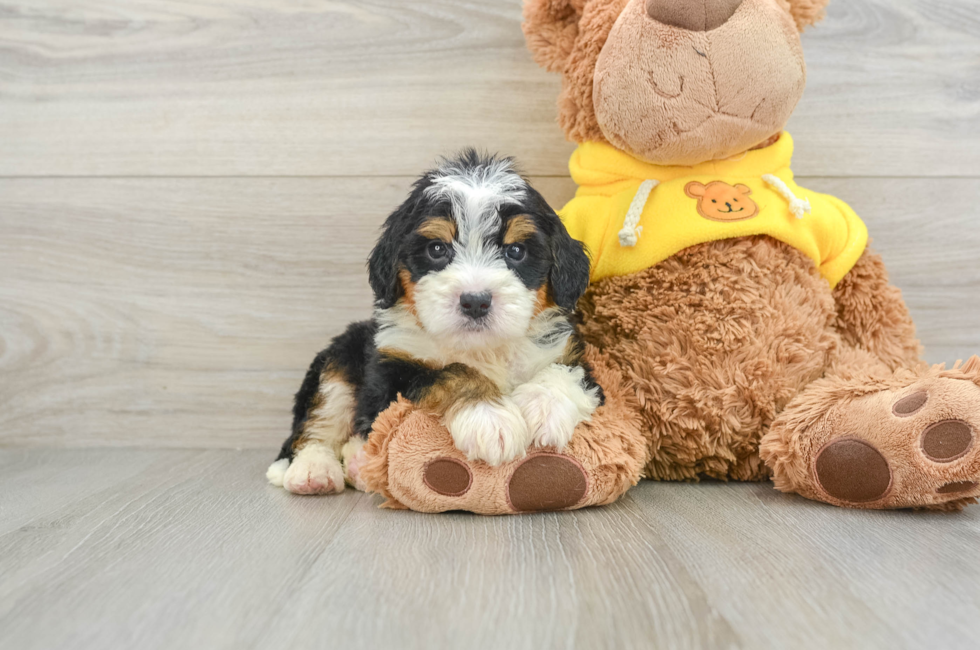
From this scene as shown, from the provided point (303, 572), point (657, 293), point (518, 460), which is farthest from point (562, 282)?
point (303, 572)

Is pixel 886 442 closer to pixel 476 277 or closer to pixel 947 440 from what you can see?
pixel 947 440

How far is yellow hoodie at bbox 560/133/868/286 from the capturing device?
166 cm

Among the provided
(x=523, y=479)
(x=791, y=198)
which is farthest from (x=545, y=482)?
(x=791, y=198)

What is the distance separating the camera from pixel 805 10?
1.71 metres

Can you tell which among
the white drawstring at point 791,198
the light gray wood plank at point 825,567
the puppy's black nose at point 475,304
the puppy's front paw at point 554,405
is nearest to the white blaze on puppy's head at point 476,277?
the puppy's black nose at point 475,304

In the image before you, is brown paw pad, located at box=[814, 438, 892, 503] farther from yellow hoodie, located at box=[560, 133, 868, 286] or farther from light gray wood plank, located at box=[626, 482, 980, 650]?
yellow hoodie, located at box=[560, 133, 868, 286]

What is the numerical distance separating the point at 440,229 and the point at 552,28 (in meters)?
0.68

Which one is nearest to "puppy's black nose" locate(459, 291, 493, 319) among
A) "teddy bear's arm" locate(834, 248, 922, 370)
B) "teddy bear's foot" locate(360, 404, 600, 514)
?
"teddy bear's foot" locate(360, 404, 600, 514)

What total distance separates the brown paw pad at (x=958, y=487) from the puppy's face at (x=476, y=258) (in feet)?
2.66

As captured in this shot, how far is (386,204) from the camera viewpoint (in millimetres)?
2244

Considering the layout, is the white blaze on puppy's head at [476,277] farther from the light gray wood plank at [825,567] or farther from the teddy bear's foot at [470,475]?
the light gray wood plank at [825,567]

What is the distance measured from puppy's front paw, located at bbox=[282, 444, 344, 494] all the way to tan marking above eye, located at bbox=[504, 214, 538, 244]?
30.2 inches

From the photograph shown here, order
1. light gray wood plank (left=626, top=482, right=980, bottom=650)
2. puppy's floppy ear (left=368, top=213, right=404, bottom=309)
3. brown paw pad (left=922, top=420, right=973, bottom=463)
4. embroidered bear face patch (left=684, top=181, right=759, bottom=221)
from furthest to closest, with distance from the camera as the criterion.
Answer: embroidered bear face patch (left=684, top=181, right=759, bottom=221), puppy's floppy ear (left=368, top=213, right=404, bottom=309), brown paw pad (left=922, top=420, right=973, bottom=463), light gray wood plank (left=626, top=482, right=980, bottom=650)

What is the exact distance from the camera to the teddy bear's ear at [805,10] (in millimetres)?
1701
